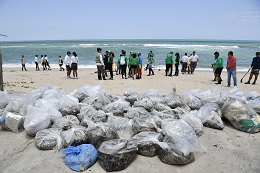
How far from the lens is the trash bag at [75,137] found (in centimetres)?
252

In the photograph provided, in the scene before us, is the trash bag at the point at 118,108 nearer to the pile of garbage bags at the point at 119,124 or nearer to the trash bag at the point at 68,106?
the pile of garbage bags at the point at 119,124

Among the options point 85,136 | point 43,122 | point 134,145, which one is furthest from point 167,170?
point 43,122

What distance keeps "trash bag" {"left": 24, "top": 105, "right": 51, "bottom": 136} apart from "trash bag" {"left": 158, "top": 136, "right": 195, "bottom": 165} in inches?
79.8

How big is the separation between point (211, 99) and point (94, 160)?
2931 mm

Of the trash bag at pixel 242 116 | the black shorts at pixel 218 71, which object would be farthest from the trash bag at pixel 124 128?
the black shorts at pixel 218 71

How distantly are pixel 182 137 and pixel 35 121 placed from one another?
7.77ft

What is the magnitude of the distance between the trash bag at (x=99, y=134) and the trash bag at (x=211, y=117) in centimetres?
176

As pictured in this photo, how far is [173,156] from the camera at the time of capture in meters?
2.27

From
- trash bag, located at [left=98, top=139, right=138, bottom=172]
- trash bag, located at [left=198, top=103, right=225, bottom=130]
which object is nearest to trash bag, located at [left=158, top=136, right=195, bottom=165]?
trash bag, located at [left=98, top=139, right=138, bottom=172]

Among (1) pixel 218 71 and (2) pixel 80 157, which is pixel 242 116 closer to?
(2) pixel 80 157

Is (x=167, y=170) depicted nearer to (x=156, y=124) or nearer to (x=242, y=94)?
(x=156, y=124)

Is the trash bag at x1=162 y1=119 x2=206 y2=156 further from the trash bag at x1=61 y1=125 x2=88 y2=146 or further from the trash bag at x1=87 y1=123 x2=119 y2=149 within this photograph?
the trash bag at x1=61 y1=125 x2=88 y2=146

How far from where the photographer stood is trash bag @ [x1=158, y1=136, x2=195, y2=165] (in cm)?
226

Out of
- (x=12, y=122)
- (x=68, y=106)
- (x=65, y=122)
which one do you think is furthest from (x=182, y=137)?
(x=12, y=122)
